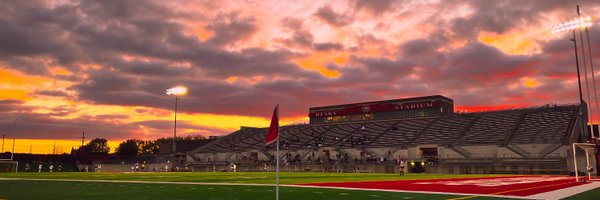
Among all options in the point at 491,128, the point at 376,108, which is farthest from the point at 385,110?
the point at 491,128

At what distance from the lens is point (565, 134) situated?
61875 millimetres

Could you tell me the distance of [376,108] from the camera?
9738cm

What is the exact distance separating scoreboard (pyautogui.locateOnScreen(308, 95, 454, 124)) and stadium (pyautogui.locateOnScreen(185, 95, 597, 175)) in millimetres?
191

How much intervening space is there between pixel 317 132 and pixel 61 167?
48625 mm

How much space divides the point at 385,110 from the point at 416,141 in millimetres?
20789

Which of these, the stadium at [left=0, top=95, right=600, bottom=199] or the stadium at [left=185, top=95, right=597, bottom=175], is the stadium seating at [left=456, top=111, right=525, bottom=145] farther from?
the stadium at [left=0, top=95, right=600, bottom=199]

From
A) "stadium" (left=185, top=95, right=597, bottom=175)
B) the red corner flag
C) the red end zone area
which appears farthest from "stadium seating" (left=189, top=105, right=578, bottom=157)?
the red corner flag

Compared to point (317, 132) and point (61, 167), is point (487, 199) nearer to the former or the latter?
point (61, 167)

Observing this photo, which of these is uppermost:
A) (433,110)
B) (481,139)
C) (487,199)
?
(433,110)

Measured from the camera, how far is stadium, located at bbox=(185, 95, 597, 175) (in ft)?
196

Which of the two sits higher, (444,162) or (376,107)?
(376,107)

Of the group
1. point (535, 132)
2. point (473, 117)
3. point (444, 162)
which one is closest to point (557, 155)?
point (535, 132)

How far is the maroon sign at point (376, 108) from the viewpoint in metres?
90.6

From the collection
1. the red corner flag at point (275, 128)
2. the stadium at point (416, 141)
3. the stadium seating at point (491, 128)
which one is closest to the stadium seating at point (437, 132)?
the stadium seating at point (491, 128)
